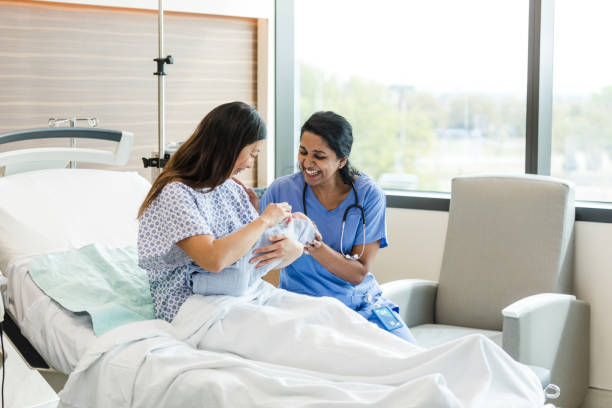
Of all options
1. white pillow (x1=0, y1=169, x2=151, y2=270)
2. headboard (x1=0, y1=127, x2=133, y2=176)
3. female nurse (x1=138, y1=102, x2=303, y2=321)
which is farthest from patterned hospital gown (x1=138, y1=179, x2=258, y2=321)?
headboard (x1=0, y1=127, x2=133, y2=176)

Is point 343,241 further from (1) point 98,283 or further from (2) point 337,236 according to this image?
(1) point 98,283

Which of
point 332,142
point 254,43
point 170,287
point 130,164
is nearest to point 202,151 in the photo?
point 170,287

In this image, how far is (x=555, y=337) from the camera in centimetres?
262

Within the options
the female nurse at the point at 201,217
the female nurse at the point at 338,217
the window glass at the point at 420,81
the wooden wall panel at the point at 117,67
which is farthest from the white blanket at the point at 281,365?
the window glass at the point at 420,81

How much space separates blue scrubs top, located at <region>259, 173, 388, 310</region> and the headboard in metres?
0.69

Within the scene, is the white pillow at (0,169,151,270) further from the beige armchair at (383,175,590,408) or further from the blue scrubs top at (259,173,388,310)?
the beige armchair at (383,175,590,408)

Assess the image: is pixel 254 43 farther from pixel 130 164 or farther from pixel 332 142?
pixel 332 142

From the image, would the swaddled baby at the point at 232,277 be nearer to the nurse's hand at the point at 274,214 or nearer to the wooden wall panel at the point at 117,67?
the nurse's hand at the point at 274,214

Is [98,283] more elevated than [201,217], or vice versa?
[201,217]

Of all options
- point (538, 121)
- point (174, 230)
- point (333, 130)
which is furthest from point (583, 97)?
point (174, 230)

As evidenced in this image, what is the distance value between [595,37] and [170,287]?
2280mm

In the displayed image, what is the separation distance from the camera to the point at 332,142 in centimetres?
229

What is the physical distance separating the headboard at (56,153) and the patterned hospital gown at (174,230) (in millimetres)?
790

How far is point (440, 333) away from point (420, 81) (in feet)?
4.99
